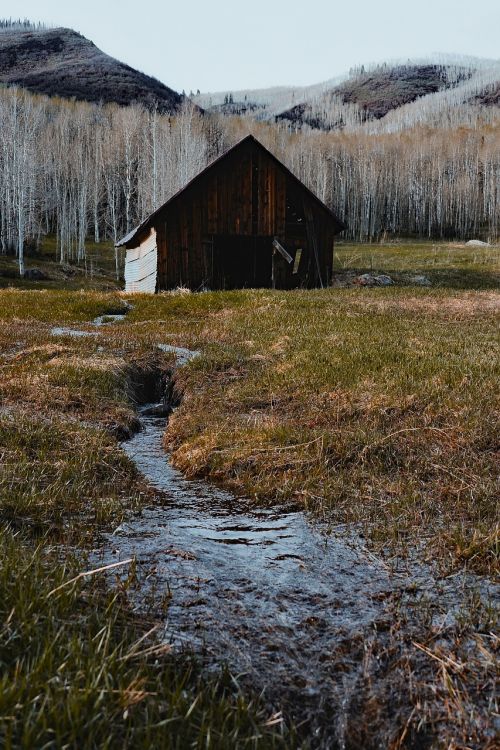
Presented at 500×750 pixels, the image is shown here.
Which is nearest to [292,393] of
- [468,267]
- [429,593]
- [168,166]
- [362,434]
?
[362,434]

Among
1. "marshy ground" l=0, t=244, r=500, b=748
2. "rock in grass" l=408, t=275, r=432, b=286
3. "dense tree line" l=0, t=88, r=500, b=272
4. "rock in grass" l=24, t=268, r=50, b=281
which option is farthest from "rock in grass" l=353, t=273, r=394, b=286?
"dense tree line" l=0, t=88, r=500, b=272

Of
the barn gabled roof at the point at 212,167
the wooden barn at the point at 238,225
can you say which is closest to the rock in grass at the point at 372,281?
the wooden barn at the point at 238,225

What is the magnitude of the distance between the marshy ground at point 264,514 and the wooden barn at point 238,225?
49.7ft

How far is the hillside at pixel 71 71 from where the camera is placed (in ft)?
438

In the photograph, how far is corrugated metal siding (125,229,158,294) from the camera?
1152 inches

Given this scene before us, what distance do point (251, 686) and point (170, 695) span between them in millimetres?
519

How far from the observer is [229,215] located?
94.9 feet

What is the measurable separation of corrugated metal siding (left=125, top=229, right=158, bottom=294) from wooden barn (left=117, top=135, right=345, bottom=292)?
0.06 m

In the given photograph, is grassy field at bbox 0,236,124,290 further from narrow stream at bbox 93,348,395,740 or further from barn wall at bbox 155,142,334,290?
narrow stream at bbox 93,348,395,740

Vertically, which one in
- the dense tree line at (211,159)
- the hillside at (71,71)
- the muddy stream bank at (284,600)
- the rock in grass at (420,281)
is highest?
the hillside at (71,71)

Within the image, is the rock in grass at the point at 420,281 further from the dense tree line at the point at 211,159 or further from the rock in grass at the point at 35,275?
the dense tree line at the point at 211,159

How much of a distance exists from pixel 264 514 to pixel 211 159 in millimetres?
89410

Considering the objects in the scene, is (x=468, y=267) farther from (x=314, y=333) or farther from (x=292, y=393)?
(x=292, y=393)

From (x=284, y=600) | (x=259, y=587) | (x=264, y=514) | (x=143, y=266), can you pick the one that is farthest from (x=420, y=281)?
(x=284, y=600)
